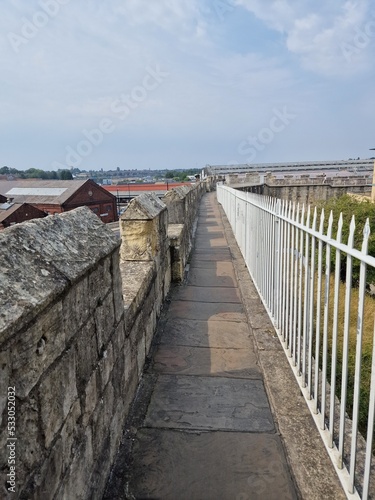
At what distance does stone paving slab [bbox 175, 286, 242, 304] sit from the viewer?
4.79 m

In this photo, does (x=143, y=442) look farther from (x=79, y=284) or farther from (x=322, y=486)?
(x=79, y=284)

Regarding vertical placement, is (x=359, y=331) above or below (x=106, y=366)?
above

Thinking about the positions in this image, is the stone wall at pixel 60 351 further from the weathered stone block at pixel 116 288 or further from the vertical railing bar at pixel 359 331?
the vertical railing bar at pixel 359 331

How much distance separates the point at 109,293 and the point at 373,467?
1.73 m

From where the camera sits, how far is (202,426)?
2.38 meters

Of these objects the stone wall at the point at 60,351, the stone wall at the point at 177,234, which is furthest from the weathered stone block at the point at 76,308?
the stone wall at the point at 177,234

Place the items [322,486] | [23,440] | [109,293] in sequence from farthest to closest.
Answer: [109,293] → [322,486] → [23,440]

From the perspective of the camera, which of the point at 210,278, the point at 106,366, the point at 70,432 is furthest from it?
the point at 210,278

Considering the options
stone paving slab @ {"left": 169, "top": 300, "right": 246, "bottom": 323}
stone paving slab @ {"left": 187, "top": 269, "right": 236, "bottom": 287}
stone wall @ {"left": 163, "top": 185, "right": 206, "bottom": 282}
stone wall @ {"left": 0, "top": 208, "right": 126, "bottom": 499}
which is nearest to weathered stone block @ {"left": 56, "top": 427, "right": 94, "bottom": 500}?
stone wall @ {"left": 0, "top": 208, "right": 126, "bottom": 499}

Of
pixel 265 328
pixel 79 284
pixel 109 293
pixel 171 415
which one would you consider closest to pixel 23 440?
pixel 79 284

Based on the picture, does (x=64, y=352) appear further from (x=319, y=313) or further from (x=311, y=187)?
(x=311, y=187)

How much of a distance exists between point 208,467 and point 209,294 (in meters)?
3.03

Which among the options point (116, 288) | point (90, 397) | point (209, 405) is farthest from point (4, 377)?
point (209, 405)

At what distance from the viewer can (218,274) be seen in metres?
6.03
